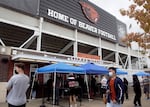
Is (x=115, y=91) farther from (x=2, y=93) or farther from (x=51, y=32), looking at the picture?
(x=51, y=32)

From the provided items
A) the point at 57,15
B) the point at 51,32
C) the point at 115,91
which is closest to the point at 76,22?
the point at 57,15

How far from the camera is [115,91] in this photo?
5051mm

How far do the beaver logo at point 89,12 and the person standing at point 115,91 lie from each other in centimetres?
1947

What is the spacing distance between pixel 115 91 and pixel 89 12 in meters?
20.8

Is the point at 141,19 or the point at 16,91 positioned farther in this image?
the point at 141,19

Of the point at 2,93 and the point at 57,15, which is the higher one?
the point at 57,15

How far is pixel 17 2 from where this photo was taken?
15.5 meters

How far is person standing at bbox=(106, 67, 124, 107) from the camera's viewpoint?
4961 millimetres

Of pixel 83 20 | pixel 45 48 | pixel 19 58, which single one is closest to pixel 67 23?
pixel 83 20

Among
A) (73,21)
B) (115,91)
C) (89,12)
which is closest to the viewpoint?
(115,91)

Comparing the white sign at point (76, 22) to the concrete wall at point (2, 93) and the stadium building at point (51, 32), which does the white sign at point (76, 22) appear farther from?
the concrete wall at point (2, 93)

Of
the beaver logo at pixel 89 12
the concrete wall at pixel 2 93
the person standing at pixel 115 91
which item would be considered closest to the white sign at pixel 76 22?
the beaver logo at pixel 89 12

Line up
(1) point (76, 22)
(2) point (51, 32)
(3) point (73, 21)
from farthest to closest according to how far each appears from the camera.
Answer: (1) point (76, 22)
(3) point (73, 21)
(2) point (51, 32)

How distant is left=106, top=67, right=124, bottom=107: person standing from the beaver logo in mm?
19469
